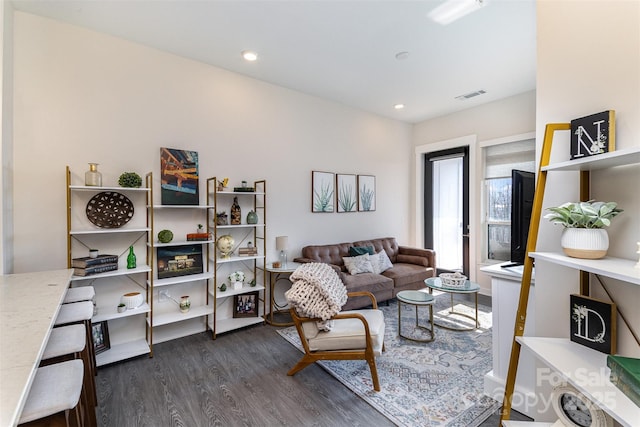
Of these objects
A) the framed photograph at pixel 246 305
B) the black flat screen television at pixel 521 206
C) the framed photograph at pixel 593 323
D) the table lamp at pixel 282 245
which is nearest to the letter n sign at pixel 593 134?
the framed photograph at pixel 593 323

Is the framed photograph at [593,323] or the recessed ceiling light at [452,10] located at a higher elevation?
the recessed ceiling light at [452,10]

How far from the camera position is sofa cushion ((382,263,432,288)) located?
4.13m

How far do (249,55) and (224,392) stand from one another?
3333 millimetres

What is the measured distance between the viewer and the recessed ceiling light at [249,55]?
3.08 m

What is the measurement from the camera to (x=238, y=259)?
3.29m

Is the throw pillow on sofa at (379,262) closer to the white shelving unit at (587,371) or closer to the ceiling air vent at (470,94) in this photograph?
the ceiling air vent at (470,94)

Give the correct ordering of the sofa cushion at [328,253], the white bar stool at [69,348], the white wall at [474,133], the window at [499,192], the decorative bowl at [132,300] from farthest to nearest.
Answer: the window at [499,192]
the white wall at [474,133]
the sofa cushion at [328,253]
the decorative bowl at [132,300]
the white bar stool at [69,348]

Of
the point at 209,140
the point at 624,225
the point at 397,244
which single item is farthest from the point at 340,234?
the point at 624,225

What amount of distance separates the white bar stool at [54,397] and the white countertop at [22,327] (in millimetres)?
192

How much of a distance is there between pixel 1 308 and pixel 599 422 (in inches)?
111

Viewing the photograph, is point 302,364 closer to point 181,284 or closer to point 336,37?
point 181,284

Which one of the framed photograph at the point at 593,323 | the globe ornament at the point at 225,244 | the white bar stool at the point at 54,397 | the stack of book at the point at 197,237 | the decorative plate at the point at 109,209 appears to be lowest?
the white bar stool at the point at 54,397

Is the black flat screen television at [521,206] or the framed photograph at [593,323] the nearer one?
the framed photograph at [593,323]

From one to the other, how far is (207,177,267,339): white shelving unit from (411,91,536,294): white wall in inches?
132
